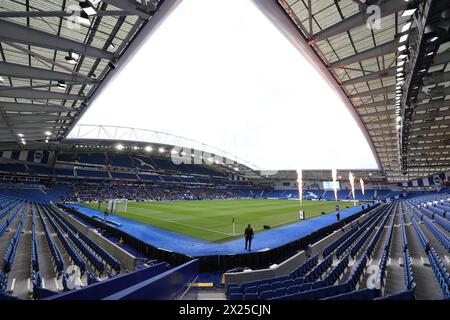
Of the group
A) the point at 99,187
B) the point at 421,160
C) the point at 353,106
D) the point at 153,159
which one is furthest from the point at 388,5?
the point at 153,159

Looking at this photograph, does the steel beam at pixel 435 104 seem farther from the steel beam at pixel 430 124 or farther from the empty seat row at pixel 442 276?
the empty seat row at pixel 442 276

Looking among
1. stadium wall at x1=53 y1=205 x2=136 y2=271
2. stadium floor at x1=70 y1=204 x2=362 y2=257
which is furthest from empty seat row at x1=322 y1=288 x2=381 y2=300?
stadium wall at x1=53 y1=205 x2=136 y2=271

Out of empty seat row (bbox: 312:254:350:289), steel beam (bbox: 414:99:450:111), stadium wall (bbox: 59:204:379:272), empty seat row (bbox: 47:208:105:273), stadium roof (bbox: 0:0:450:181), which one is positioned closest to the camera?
empty seat row (bbox: 312:254:350:289)

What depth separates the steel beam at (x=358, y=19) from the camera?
1070cm

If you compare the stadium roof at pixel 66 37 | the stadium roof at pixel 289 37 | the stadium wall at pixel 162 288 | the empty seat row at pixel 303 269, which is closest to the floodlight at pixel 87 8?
the stadium roof at pixel 66 37

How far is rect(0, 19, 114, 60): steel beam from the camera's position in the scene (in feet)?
31.3

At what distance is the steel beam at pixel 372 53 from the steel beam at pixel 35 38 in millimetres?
16319

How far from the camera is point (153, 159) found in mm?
80812

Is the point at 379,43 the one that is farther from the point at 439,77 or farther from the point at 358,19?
the point at 439,77

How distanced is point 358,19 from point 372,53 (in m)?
4.12

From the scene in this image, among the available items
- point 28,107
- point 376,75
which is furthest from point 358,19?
point 28,107

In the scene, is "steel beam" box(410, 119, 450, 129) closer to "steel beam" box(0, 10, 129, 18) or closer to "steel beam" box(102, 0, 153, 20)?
"steel beam" box(102, 0, 153, 20)

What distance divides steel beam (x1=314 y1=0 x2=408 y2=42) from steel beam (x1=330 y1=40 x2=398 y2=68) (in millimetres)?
3848

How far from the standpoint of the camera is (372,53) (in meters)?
15.2
